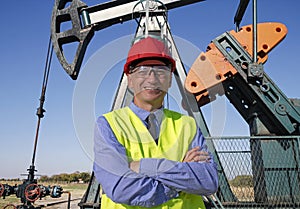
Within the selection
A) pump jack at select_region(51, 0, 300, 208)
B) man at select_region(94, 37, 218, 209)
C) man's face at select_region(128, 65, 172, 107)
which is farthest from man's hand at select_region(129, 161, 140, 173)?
pump jack at select_region(51, 0, 300, 208)

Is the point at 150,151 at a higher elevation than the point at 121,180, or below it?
higher


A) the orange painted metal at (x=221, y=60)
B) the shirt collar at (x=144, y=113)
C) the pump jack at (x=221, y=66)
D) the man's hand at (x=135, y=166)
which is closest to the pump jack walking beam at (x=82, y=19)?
the pump jack at (x=221, y=66)

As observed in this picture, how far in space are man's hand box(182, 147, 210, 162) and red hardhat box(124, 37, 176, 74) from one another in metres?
0.39

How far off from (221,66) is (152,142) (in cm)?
258

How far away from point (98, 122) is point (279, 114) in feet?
9.03

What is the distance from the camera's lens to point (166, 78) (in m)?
A: 1.41

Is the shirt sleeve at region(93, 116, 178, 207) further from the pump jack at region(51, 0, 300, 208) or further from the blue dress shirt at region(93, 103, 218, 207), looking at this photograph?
the pump jack at region(51, 0, 300, 208)

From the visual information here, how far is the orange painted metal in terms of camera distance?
329 centimetres

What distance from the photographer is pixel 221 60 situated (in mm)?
3779

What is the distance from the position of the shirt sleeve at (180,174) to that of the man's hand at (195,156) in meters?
0.03

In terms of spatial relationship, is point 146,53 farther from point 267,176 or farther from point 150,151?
point 267,176

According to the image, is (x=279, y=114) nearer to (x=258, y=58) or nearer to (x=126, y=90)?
(x=258, y=58)

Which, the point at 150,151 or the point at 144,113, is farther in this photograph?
the point at 144,113

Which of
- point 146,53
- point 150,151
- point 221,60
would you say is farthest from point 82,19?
point 150,151
